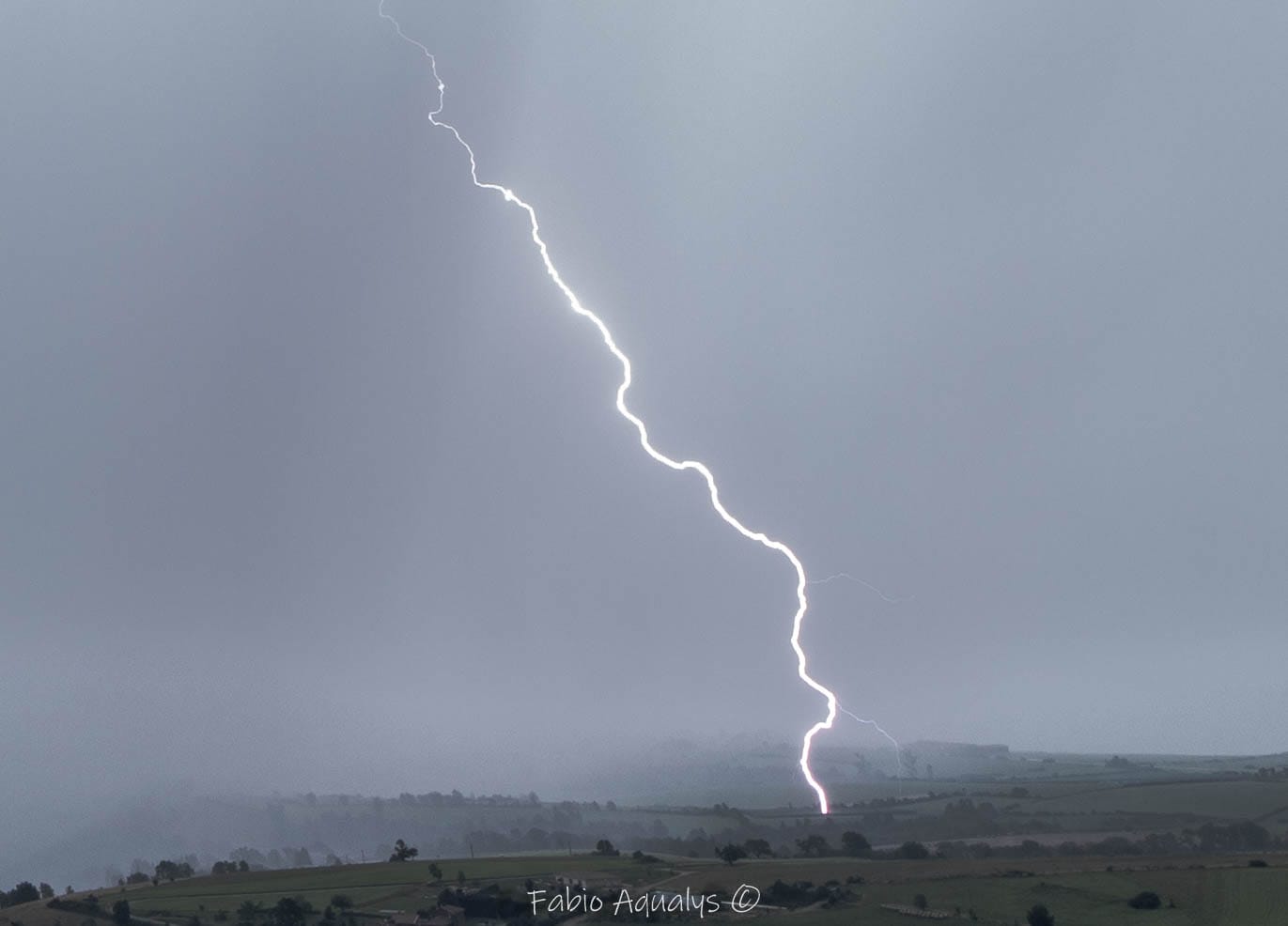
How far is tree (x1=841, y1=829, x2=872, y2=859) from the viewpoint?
30269 millimetres

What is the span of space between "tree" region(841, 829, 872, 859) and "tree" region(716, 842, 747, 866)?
2.63m

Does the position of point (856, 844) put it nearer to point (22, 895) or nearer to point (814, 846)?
point (814, 846)

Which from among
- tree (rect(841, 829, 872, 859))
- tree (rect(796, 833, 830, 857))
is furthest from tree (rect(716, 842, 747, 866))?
tree (rect(841, 829, 872, 859))

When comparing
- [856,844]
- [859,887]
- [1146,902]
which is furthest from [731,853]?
[1146,902]

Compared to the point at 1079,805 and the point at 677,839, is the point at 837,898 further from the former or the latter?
the point at 1079,805

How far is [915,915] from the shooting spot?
22781mm

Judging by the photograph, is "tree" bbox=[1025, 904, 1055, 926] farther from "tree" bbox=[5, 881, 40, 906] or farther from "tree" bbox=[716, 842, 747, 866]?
"tree" bbox=[5, 881, 40, 906]

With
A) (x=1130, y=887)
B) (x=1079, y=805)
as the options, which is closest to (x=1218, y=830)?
(x=1079, y=805)

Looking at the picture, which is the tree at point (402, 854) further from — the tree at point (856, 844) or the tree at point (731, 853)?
the tree at point (856, 844)

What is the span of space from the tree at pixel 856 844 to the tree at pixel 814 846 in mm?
479

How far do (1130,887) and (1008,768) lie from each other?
33.1 m

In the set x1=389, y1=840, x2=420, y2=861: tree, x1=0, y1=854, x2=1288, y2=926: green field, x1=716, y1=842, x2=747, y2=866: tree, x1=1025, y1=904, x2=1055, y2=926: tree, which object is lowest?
x1=1025, y1=904, x2=1055, y2=926: tree

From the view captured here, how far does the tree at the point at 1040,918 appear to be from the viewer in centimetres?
2180

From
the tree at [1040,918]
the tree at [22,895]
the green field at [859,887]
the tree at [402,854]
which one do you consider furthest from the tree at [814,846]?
the tree at [22,895]
